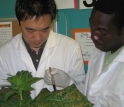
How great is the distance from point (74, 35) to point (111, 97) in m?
0.55

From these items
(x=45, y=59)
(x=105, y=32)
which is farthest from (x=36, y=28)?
(x=105, y=32)

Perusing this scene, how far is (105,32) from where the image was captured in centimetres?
71

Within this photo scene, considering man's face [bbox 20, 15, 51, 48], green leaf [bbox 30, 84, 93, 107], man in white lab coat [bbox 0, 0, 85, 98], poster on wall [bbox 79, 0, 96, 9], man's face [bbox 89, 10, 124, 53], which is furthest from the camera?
poster on wall [bbox 79, 0, 96, 9]

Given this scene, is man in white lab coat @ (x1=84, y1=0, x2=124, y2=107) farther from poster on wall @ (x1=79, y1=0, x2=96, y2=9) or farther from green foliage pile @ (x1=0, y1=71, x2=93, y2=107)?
poster on wall @ (x1=79, y1=0, x2=96, y2=9)

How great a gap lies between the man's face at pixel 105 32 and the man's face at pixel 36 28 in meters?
0.25

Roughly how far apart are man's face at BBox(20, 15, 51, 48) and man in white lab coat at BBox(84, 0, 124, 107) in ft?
0.78

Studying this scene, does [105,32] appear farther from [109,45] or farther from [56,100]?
[56,100]

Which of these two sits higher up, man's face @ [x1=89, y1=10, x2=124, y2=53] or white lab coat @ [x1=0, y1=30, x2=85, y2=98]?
man's face @ [x1=89, y1=10, x2=124, y2=53]

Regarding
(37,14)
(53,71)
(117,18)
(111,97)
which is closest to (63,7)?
(37,14)

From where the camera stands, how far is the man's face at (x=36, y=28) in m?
0.88

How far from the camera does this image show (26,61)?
40.4 inches

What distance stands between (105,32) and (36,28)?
12.9 inches

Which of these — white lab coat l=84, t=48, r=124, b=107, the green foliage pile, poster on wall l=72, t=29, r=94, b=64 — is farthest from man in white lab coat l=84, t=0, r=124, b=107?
poster on wall l=72, t=29, r=94, b=64

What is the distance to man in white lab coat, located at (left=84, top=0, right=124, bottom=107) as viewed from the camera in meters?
0.69
